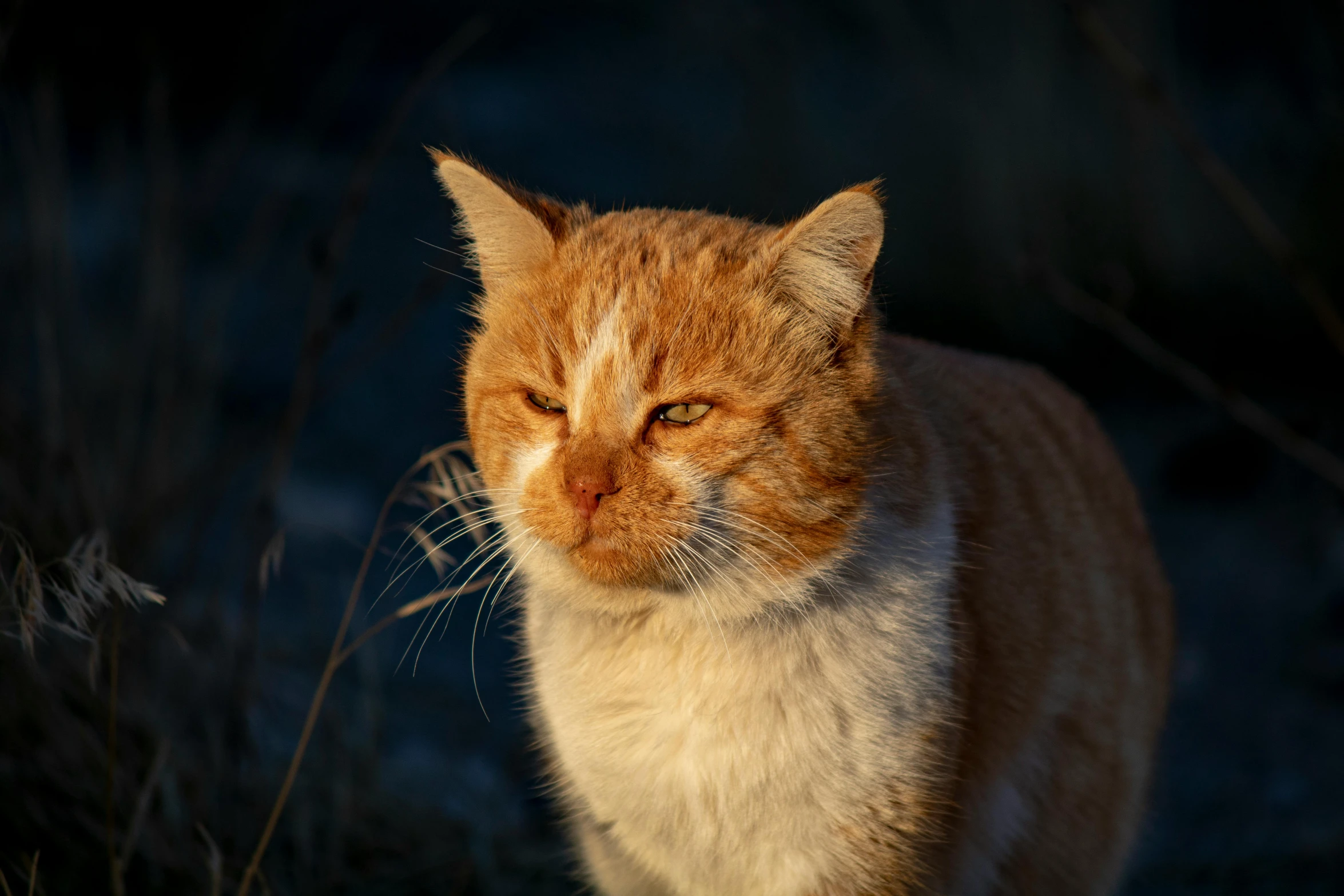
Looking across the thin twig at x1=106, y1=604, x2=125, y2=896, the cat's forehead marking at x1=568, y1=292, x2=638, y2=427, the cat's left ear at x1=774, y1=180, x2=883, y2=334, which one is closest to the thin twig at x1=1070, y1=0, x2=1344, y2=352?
the cat's left ear at x1=774, y1=180, x2=883, y2=334

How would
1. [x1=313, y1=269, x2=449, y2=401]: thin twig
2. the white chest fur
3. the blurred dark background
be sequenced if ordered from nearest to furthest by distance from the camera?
the white chest fur
[x1=313, y1=269, x2=449, y2=401]: thin twig
the blurred dark background

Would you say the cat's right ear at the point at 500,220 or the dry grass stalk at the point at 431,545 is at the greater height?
the cat's right ear at the point at 500,220

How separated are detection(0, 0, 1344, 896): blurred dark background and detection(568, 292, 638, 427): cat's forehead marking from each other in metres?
1.10

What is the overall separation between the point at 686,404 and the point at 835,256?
1.12 ft

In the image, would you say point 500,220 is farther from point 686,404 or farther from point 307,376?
point 307,376

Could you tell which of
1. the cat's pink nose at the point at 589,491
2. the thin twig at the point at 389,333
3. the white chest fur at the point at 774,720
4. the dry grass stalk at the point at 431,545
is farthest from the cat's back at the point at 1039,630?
the thin twig at the point at 389,333

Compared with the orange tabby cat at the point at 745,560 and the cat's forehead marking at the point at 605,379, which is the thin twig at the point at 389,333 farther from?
the cat's forehead marking at the point at 605,379

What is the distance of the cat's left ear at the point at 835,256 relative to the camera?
1813mm

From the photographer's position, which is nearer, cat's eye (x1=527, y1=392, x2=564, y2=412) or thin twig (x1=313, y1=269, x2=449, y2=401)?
cat's eye (x1=527, y1=392, x2=564, y2=412)

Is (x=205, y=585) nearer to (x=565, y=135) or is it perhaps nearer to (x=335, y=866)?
(x=335, y=866)

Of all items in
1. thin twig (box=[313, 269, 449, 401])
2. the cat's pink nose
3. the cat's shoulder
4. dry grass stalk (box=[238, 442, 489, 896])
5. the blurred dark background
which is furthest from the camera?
the blurred dark background

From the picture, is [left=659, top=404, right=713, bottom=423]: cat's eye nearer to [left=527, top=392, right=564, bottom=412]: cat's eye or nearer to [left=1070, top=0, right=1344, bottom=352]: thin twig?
[left=527, top=392, right=564, bottom=412]: cat's eye

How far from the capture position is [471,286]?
3.99 metres

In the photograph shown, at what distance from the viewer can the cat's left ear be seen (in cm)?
181
